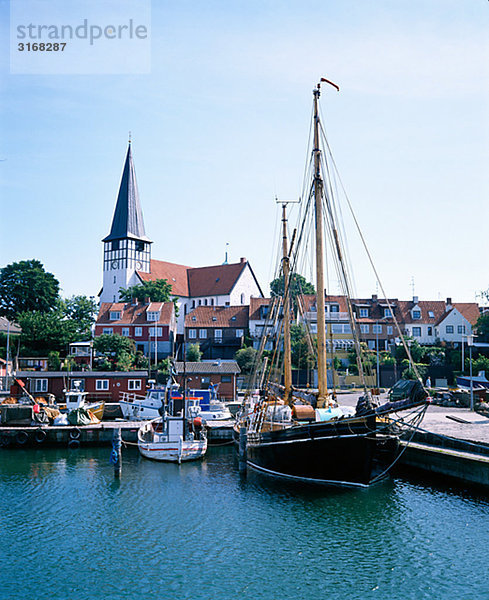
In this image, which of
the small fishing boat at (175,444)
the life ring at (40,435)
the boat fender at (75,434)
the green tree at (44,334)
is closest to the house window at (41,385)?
the life ring at (40,435)

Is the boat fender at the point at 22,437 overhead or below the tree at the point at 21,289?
below

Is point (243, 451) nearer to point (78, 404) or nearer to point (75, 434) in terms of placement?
point (75, 434)

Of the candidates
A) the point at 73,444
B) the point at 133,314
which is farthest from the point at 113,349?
the point at 73,444

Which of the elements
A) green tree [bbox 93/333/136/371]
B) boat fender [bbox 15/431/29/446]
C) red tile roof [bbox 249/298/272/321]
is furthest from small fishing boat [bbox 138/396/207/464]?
red tile roof [bbox 249/298/272/321]

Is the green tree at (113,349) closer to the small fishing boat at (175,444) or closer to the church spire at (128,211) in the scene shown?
the small fishing boat at (175,444)

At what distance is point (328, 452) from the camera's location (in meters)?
27.3

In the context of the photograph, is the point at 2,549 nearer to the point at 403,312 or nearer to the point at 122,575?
the point at 122,575

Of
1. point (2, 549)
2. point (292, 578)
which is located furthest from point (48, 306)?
point (292, 578)

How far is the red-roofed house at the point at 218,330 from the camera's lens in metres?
82.6

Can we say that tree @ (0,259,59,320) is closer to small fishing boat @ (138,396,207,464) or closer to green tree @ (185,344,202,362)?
green tree @ (185,344,202,362)

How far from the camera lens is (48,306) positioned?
85875 mm

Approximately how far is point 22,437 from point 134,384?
13706 millimetres

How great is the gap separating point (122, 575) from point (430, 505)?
14.3 metres

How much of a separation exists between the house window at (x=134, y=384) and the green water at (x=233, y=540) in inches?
841
